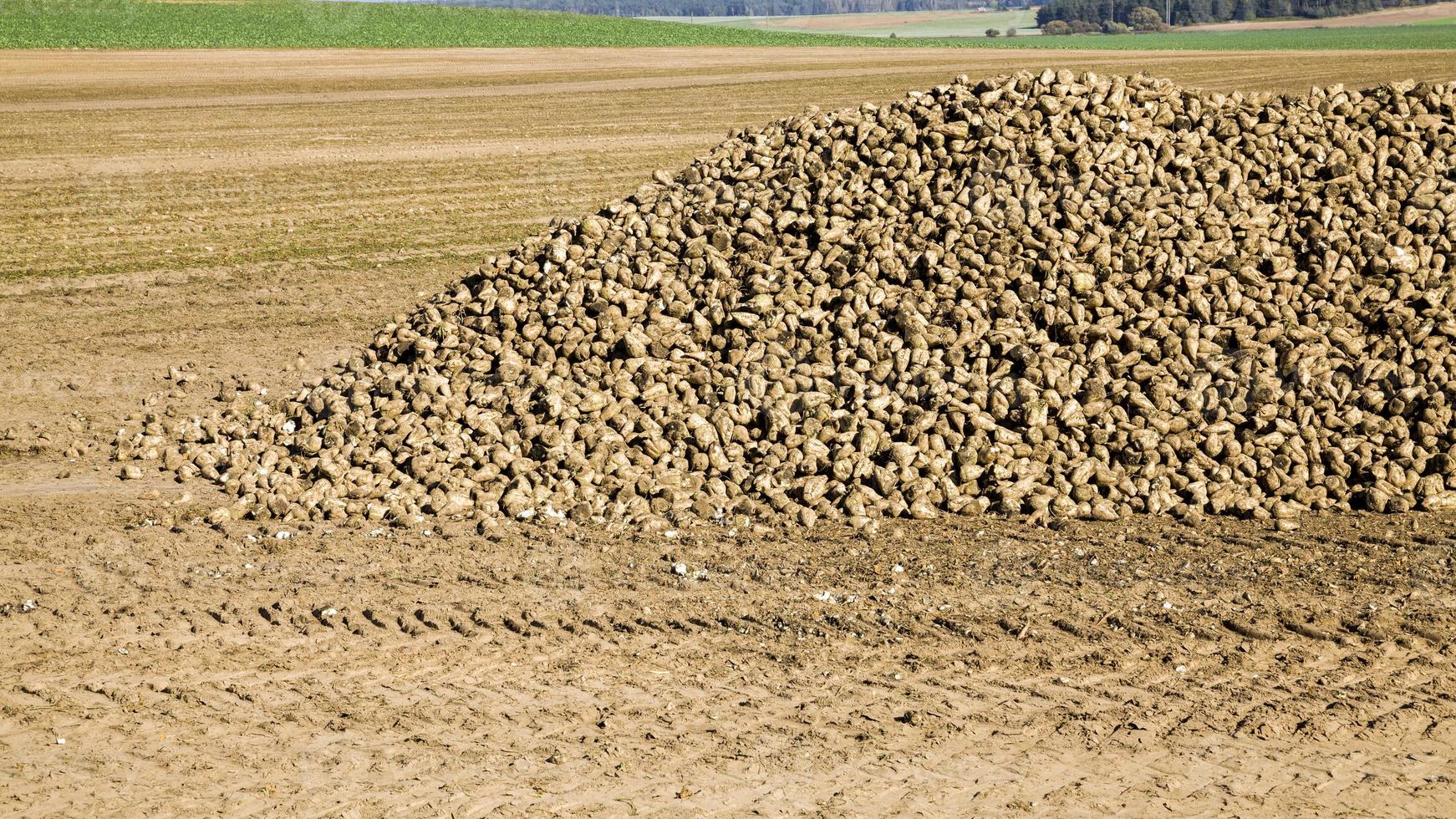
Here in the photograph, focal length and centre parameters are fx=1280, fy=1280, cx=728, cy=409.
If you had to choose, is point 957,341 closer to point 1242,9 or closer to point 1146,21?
point 1146,21

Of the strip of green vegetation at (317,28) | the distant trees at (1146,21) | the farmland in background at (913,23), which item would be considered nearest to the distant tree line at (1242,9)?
the distant trees at (1146,21)

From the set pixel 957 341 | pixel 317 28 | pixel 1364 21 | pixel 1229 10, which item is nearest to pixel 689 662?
pixel 957 341

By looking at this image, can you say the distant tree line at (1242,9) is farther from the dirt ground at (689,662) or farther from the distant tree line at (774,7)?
the dirt ground at (689,662)

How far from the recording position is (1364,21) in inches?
3706

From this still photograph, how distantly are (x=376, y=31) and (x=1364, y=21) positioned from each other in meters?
73.9

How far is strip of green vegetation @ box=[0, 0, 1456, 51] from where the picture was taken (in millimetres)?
48750

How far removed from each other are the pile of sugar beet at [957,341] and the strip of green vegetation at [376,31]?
141 ft

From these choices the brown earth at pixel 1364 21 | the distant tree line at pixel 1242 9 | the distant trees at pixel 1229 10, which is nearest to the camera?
the brown earth at pixel 1364 21

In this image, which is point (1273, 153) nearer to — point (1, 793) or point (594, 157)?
point (1, 793)

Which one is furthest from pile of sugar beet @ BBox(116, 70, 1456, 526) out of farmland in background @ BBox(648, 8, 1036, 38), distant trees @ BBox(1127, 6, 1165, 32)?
distant trees @ BBox(1127, 6, 1165, 32)

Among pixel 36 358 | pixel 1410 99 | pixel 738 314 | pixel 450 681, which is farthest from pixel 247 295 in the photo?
pixel 1410 99

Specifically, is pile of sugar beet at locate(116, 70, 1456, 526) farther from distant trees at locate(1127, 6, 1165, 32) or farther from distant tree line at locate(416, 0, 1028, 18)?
distant tree line at locate(416, 0, 1028, 18)

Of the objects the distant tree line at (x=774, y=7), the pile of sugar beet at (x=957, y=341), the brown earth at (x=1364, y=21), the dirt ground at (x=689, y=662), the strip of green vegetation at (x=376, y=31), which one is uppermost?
the distant tree line at (x=774, y=7)

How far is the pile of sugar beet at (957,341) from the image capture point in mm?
7648
